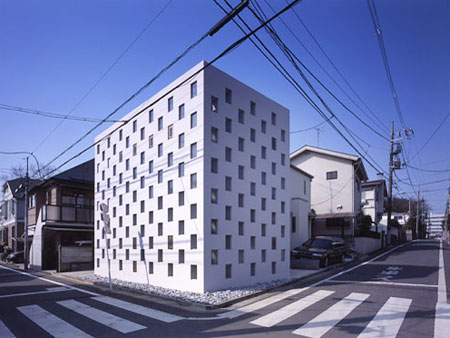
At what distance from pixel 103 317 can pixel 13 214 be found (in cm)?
3931

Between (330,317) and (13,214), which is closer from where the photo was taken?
(330,317)

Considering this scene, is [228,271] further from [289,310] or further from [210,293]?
[289,310]

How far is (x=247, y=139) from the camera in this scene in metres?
14.4

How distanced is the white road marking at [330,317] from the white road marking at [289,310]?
Answer: 71cm

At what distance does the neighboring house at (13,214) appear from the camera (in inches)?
1475

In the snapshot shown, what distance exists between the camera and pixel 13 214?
40812mm

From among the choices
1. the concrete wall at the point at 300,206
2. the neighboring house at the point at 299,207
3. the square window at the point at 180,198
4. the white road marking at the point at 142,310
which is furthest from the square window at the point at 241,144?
the concrete wall at the point at 300,206

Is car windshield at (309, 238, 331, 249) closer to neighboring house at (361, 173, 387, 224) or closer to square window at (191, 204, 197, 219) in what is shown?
square window at (191, 204, 197, 219)

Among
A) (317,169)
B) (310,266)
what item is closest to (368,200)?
(317,169)

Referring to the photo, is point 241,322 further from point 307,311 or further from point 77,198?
point 77,198

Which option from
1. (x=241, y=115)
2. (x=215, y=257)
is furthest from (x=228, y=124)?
(x=215, y=257)

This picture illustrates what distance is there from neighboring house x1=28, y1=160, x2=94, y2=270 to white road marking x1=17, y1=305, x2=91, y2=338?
13154 mm

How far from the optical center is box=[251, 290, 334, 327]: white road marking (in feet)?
26.6

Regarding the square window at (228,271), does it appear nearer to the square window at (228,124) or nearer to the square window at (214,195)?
the square window at (214,195)
